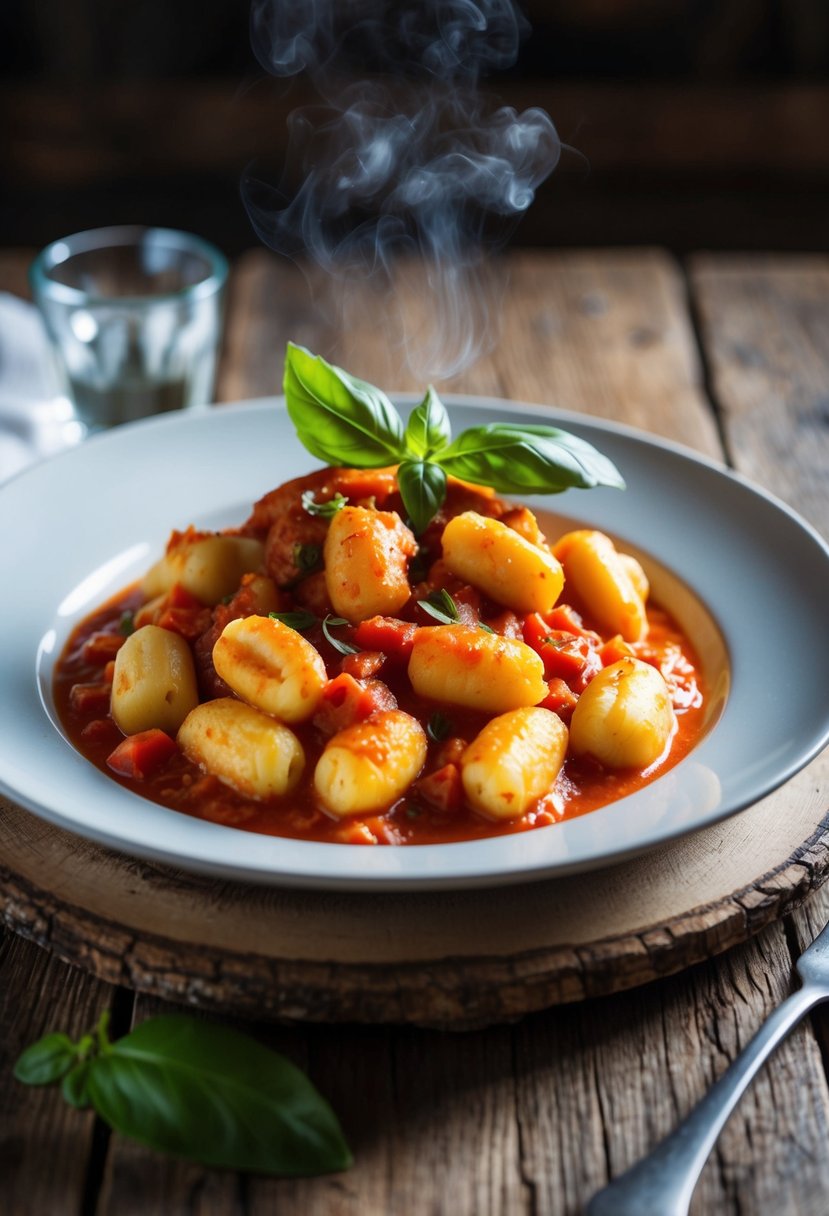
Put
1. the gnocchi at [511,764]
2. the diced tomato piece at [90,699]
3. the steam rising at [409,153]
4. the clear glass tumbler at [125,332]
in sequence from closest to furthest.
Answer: the gnocchi at [511,764] < the diced tomato piece at [90,699] < the clear glass tumbler at [125,332] < the steam rising at [409,153]

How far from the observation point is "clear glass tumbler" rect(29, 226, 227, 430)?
4.09 metres

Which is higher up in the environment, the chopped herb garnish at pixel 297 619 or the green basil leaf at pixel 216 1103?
the chopped herb garnish at pixel 297 619

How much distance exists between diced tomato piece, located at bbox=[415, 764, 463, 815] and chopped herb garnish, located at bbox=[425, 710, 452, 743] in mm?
114

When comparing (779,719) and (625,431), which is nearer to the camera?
(779,719)

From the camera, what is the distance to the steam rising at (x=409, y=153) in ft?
14.5

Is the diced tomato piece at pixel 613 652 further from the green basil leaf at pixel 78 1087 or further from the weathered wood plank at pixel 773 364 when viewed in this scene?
the green basil leaf at pixel 78 1087

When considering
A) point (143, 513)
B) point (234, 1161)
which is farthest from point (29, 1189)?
point (143, 513)

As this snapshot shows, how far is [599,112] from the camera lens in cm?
702

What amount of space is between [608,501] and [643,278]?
2244 mm

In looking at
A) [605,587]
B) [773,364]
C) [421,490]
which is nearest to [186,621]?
[421,490]

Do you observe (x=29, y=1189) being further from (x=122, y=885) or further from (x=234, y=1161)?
(x=122, y=885)

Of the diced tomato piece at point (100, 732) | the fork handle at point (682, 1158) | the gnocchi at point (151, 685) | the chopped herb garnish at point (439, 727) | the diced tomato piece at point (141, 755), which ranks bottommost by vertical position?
the fork handle at point (682, 1158)

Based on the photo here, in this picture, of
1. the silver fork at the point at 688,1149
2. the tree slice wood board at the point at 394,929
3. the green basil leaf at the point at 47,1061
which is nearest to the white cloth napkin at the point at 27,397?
the tree slice wood board at the point at 394,929

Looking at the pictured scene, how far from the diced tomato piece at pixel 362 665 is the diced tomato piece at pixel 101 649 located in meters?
0.56
